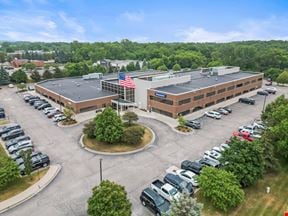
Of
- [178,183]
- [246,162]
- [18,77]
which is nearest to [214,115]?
[246,162]

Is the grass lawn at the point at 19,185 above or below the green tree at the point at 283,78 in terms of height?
below

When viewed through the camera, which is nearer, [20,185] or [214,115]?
[20,185]

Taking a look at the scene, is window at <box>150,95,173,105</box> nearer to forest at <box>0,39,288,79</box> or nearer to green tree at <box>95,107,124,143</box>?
green tree at <box>95,107,124,143</box>

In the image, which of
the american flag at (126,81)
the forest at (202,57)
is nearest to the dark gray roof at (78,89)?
the american flag at (126,81)

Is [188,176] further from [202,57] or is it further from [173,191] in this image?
[202,57]

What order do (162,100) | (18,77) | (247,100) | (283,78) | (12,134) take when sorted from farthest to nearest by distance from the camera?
1. (18,77)
2. (283,78)
3. (247,100)
4. (162,100)
5. (12,134)

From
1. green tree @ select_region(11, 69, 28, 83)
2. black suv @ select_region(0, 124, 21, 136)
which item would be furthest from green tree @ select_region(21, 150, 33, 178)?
green tree @ select_region(11, 69, 28, 83)

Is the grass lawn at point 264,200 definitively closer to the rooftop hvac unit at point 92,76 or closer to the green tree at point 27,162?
the green tree at point 27,162
